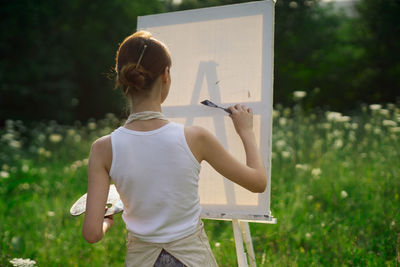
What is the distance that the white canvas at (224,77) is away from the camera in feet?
5.61

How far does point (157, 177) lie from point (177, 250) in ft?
0.77

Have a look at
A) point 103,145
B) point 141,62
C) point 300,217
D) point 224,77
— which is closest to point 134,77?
point 141,62

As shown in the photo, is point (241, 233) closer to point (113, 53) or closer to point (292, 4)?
point (292, 4)

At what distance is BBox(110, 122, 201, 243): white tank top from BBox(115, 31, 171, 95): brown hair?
0.47 ft

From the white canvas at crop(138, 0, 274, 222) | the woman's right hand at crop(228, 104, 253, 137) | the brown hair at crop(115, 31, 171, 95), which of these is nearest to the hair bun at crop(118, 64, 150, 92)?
the brown hair at crop(115, 31, 171, 95)

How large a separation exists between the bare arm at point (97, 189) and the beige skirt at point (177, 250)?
0.13m

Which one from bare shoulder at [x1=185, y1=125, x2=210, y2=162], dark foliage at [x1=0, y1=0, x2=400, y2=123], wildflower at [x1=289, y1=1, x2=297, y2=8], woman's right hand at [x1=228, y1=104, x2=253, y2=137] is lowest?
bare shoulder at [x1=185, y1=125, x2=210, y2=162]

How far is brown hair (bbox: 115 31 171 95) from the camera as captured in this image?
116 cm

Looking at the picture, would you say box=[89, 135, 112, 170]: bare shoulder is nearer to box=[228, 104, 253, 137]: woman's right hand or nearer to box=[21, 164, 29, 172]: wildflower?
box=[228, 104, 253, 137]: woman's right hand

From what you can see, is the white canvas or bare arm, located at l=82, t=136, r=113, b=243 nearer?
bare arm, located at l=82, t=136, r=113, b=243

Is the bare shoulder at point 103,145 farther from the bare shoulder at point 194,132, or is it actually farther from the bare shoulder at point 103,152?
the bare shoulder at point 194,132

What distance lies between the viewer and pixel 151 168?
3.74ft

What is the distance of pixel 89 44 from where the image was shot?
13.9 m

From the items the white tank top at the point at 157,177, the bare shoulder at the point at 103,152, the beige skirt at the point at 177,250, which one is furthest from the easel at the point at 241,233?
the bare shoulder at the point at 103,152
